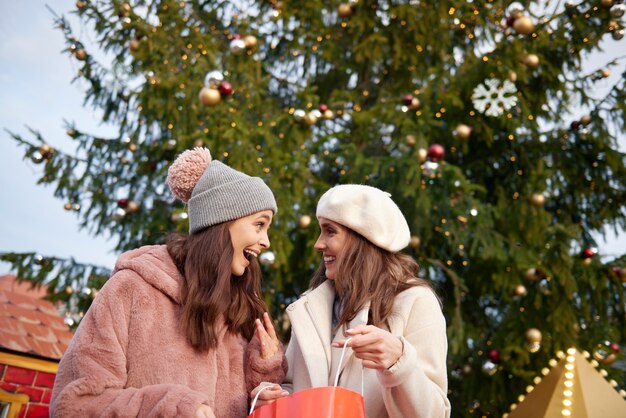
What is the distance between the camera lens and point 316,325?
100 inches

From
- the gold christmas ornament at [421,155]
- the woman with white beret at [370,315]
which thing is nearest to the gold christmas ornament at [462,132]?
the gold christmas ornament at [421,155]

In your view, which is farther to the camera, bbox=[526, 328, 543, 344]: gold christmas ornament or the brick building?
bbox=[526, 328, 543, 344]: gold christmas ornament

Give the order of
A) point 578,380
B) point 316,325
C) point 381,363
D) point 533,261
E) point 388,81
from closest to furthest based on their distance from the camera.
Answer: point 381,363, point 316,325, point 578,380, point 533,261, point 388,81

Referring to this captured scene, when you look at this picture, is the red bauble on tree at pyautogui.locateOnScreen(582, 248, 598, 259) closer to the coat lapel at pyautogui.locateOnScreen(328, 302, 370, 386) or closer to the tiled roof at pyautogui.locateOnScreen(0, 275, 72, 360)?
the coat lapel at pyautogui.locateOnScreen(328, 302, 370, 386)

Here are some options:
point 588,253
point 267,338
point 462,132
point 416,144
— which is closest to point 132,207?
point 416,144

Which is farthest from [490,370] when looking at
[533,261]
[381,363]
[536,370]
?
[381,363]

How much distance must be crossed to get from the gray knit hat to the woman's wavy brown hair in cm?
38

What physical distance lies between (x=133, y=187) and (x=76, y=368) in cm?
479

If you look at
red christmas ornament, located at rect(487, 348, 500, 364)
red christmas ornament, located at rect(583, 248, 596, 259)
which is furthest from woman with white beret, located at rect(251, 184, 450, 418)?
red christmas ornament, located at rect(583, 248, 596, 259)

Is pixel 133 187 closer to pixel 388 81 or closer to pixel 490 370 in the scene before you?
pixel 388 81

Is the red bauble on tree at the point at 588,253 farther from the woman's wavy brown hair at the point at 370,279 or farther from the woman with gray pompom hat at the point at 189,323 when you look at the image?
the woman with gray pompom hat at the point at 189,323

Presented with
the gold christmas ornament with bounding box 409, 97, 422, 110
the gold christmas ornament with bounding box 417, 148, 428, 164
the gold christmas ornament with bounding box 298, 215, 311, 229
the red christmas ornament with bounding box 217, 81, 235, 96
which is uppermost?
the gold christmas ornament with bounding box 409, 97, 422, 110

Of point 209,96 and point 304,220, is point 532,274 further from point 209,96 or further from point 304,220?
point 209,96

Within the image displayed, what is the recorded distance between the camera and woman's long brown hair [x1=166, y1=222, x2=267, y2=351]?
236 cm
